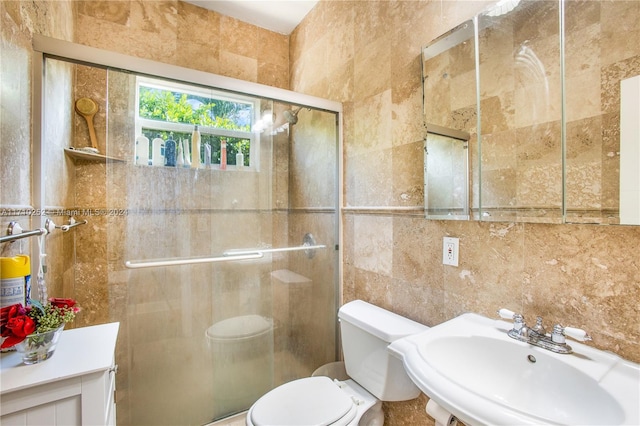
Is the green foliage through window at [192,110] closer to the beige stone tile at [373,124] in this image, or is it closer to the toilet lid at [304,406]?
the beige stone tile at [373,124]

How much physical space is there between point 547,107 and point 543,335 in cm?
72

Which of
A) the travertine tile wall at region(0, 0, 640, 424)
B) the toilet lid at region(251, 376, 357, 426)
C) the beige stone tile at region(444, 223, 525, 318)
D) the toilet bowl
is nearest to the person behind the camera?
the travertine tile wall at region(0, 0, 640, 424)

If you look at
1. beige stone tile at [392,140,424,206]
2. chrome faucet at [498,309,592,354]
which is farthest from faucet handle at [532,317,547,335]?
beige stone tile at [392,140,424,206]

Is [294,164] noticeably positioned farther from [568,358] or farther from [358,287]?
[568,358]

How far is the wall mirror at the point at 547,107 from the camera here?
2.63ft

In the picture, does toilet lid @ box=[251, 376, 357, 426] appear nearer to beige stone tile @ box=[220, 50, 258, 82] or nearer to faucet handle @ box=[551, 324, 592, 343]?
faucet handle @ box=[551, 324, 592, 343]

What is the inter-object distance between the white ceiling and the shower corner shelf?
1.35 m

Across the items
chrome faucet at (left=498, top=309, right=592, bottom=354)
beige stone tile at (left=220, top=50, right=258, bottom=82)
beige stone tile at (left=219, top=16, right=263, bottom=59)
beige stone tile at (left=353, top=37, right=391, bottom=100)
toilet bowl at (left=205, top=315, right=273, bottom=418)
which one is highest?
beige stone tile at (left=219, top=16, right=263, bottom=59)

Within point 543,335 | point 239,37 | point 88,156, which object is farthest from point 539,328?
point 239,37

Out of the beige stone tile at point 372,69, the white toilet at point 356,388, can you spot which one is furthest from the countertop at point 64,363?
the beige stone tile at point 372,69

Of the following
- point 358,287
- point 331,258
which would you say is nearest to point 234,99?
point 331,258

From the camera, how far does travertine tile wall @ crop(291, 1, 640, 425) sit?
846 mm

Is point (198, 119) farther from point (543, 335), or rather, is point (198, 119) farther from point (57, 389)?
point (543, 335)

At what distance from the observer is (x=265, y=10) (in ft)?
7.14
